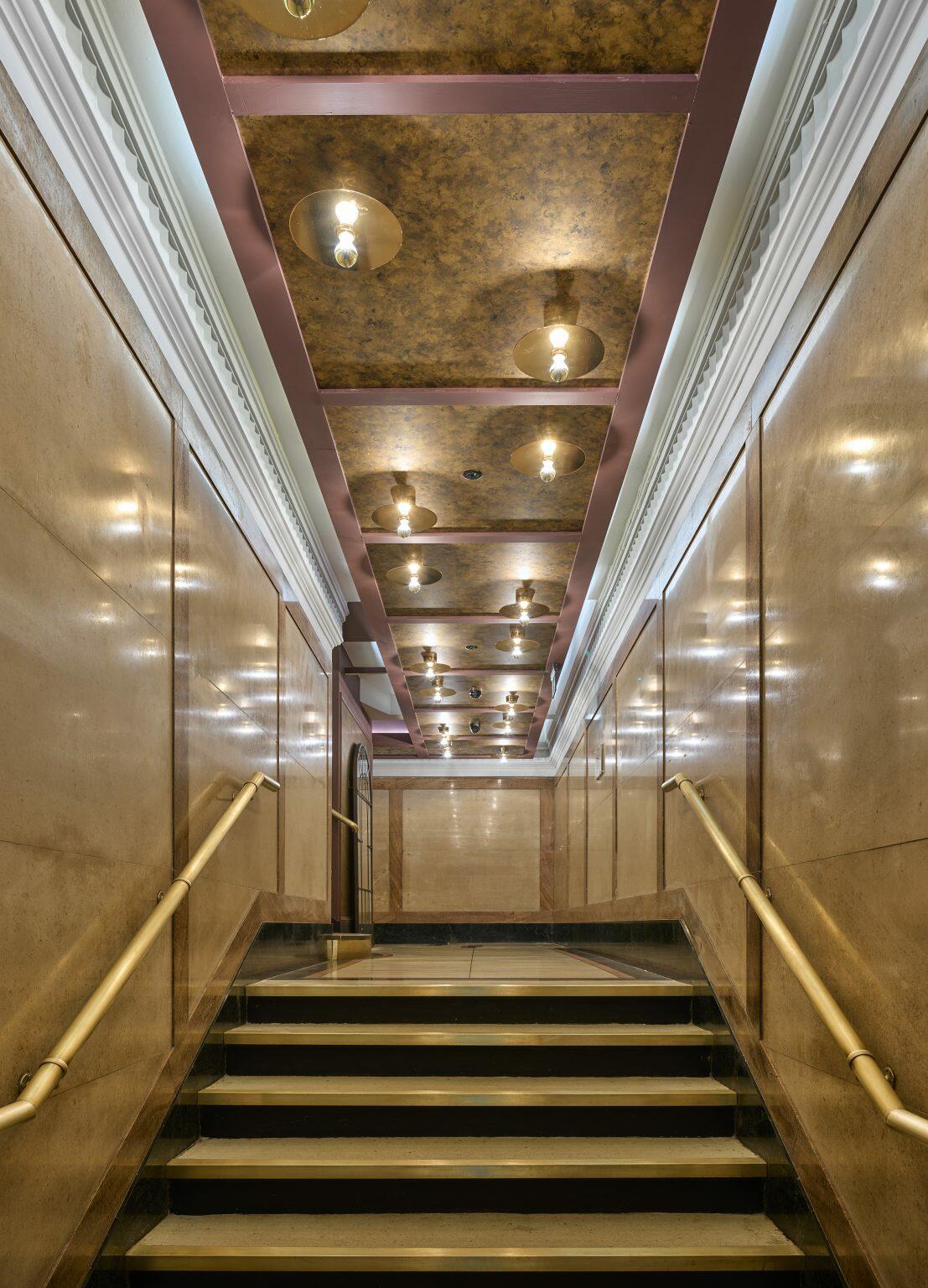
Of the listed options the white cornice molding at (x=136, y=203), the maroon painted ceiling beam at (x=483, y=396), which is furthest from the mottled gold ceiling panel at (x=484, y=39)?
the maroon painted ceiling beam at (x=483, y=396)

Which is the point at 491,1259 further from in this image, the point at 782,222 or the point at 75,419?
the point at 782,222

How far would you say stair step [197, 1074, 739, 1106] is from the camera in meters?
3.33

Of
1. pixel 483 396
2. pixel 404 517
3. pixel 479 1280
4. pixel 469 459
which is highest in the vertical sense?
pixel 483 396

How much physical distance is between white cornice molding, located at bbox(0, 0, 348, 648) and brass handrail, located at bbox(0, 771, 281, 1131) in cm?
193

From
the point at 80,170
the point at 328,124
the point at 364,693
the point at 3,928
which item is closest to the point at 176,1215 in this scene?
the point at 3,928

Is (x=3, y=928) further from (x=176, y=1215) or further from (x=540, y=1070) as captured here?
(x=540, y=1070)

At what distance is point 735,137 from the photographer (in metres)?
3.53

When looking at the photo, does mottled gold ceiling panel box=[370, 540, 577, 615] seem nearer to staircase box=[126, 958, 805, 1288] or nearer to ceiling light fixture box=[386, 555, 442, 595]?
ceiling light fixture box=[386, 555, 442, 595]

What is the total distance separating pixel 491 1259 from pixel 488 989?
55.4 inches

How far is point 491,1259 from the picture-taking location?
2.65m

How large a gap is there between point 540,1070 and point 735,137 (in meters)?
3.36

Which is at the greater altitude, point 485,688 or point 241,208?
point 241,208

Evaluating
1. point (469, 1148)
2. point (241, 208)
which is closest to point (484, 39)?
point (241, 208)

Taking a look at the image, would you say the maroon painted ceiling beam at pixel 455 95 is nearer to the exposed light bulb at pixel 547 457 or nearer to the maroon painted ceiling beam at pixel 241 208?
the maroon painted ceiling beam at pixel 241 208
